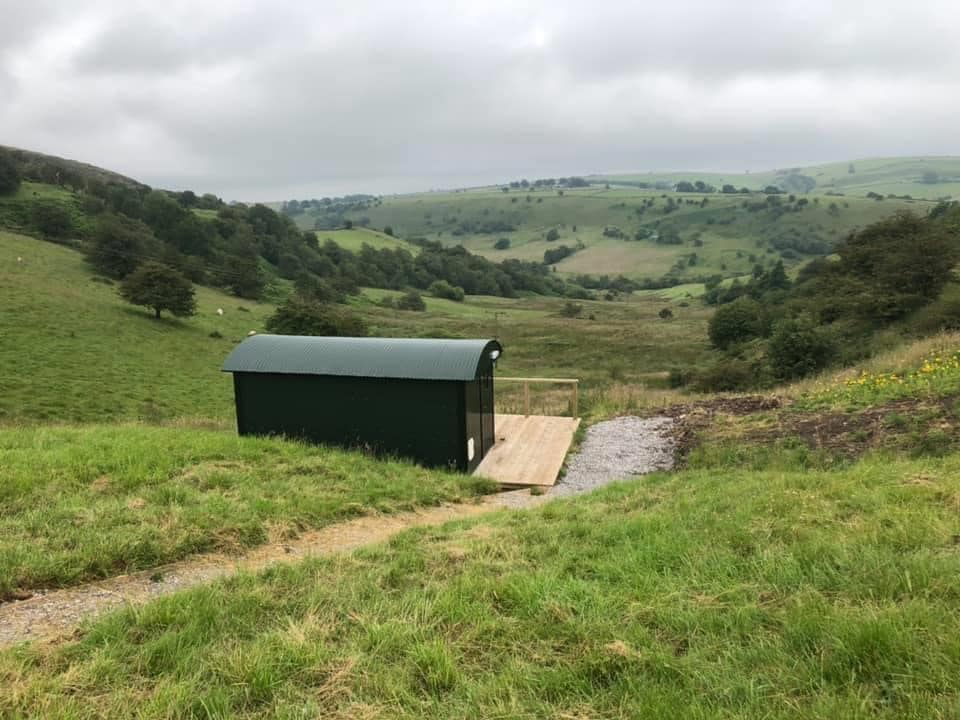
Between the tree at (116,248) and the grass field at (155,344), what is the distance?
160 cm

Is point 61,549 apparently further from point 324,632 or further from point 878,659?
point 878,659

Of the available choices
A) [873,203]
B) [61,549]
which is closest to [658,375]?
[61,549]

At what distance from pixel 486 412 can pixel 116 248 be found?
56.3 m

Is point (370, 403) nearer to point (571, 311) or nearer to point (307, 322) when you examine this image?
point (307, 322)

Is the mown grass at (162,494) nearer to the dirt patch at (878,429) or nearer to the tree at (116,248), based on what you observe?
the dirt patch at (878,429)

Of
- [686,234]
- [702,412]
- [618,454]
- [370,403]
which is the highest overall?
[686,234]

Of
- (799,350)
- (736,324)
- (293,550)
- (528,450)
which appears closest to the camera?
(293,550)

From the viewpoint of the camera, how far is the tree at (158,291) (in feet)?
134

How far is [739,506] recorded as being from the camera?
6406mm

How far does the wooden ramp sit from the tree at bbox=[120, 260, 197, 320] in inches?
1316

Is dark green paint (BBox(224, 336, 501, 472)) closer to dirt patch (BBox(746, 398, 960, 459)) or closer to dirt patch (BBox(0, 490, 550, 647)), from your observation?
dirt patch (BBox(0, 490, 550, 647))

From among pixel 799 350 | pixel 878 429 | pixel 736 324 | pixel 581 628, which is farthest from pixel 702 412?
pixel 736 324

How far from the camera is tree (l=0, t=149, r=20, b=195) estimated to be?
66.7 m

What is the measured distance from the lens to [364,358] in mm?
11664
